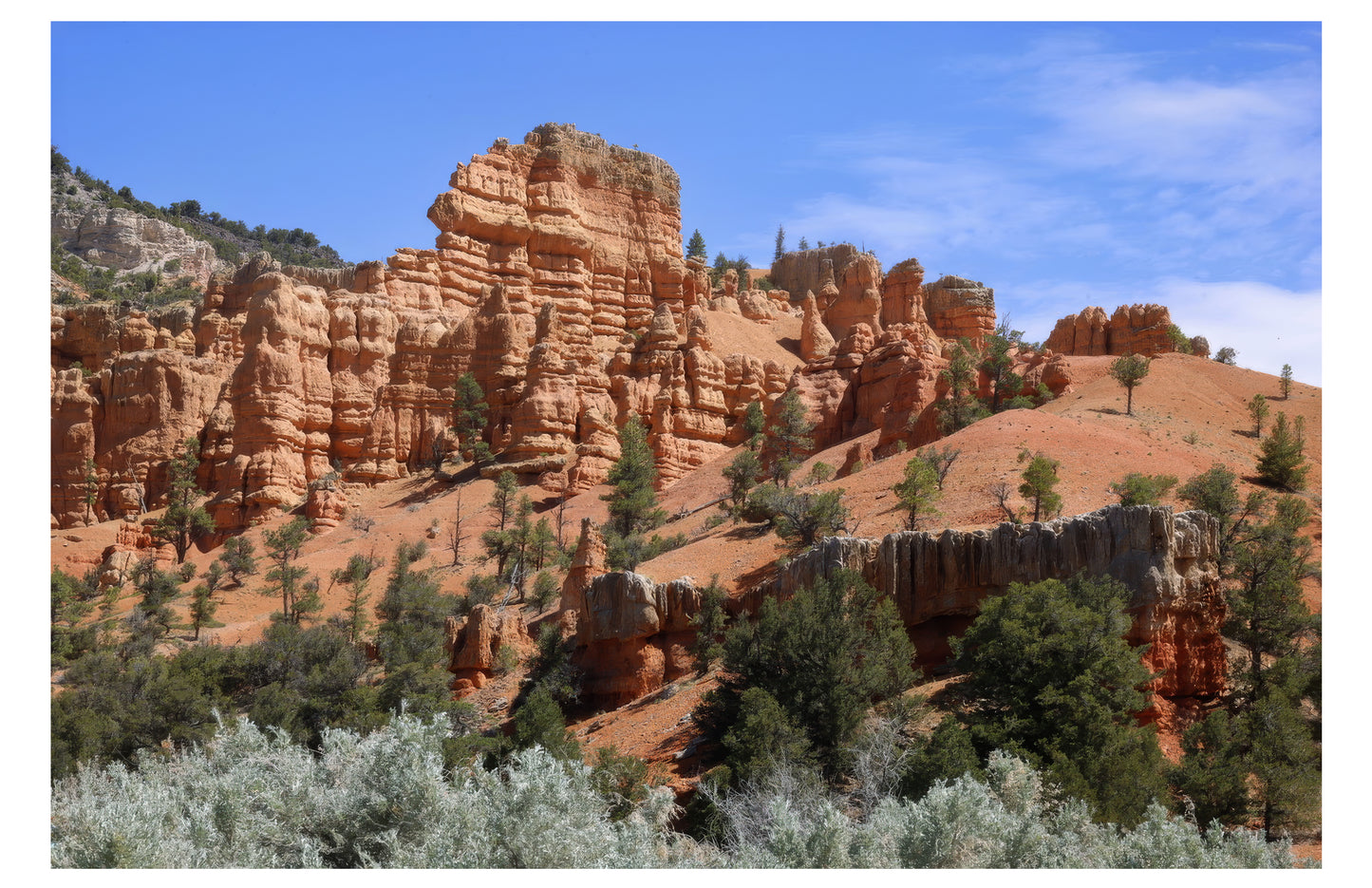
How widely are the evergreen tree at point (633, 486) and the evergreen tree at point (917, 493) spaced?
1257 centimetres

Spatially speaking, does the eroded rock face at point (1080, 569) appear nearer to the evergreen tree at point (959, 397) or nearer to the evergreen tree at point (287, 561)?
the evergreen tree at point (959, 397)

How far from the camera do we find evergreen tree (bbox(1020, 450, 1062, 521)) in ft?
107

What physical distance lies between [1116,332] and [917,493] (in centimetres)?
2938

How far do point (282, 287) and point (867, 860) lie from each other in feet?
168

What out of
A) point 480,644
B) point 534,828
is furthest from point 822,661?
point 480,644

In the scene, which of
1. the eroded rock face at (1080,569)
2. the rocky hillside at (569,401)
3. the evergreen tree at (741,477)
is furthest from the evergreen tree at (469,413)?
the eroded rock face at (1080,569)

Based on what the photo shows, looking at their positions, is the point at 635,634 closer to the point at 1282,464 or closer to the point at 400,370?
the point at 1282,464

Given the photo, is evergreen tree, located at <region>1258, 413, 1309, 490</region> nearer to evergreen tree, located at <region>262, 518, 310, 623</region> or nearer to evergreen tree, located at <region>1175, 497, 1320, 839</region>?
evergreen tree, located at <region>1175, 497, 1320, 839</region>

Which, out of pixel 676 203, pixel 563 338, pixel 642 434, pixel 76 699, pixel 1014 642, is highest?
pixel 676 203

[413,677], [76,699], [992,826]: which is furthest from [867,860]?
[76,699]

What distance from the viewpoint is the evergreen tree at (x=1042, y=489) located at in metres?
32.7

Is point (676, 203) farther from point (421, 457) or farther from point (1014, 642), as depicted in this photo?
point (1014, 642)

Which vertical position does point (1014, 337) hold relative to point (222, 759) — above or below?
above

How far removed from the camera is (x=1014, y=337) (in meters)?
69.4
